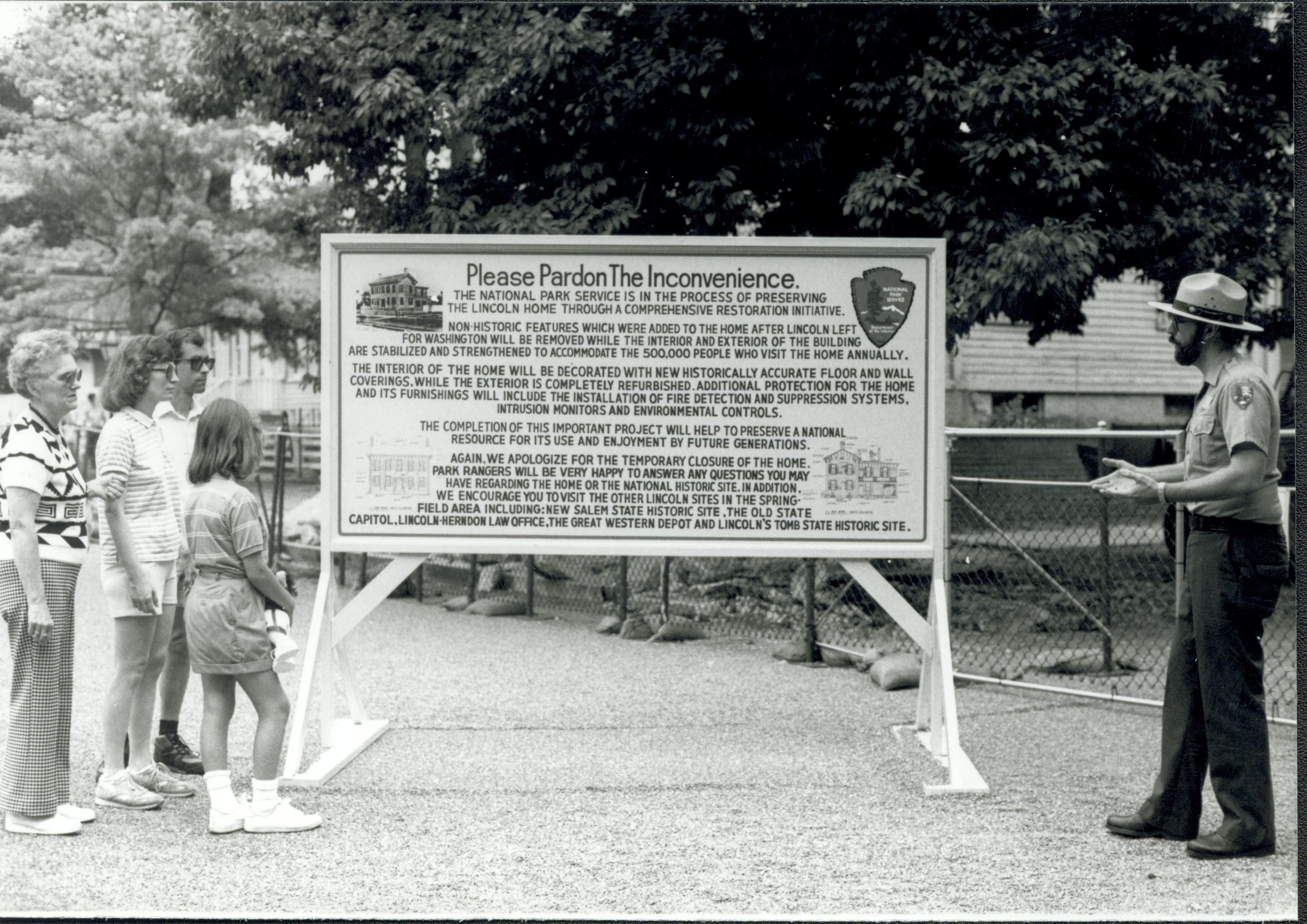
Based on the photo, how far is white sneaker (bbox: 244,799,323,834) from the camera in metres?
5.12

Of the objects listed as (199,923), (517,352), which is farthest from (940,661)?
(199,923)

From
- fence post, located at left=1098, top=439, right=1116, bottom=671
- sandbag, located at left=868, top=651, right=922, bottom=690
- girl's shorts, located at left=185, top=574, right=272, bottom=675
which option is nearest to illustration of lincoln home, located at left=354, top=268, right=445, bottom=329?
girl's shorts, located at left=185, top=574, right=272, bottom=675

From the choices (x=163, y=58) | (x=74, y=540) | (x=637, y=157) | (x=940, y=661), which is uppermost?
(x=163, y=58)

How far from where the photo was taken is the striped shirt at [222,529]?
5086mm

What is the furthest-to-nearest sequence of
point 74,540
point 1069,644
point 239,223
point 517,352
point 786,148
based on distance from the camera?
point 239,223 < point 786,148 < point 1069,644 < point 517,352 < point 74,540

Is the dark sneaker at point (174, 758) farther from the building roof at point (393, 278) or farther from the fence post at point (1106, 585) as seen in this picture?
the fence post at point (1106, 585)

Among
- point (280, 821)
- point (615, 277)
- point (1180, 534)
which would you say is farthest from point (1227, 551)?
point (280, 821)

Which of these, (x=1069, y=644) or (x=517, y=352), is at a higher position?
(x=517, y=352)

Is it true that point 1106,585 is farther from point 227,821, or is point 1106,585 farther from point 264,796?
point 227,821

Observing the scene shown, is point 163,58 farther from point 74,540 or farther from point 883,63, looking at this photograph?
point 74,540

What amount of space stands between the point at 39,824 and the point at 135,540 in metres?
1.07

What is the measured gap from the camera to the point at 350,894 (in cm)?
446

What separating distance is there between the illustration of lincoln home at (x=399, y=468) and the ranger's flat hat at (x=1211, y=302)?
9.95 ft

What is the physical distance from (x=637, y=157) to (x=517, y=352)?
4.40 m
